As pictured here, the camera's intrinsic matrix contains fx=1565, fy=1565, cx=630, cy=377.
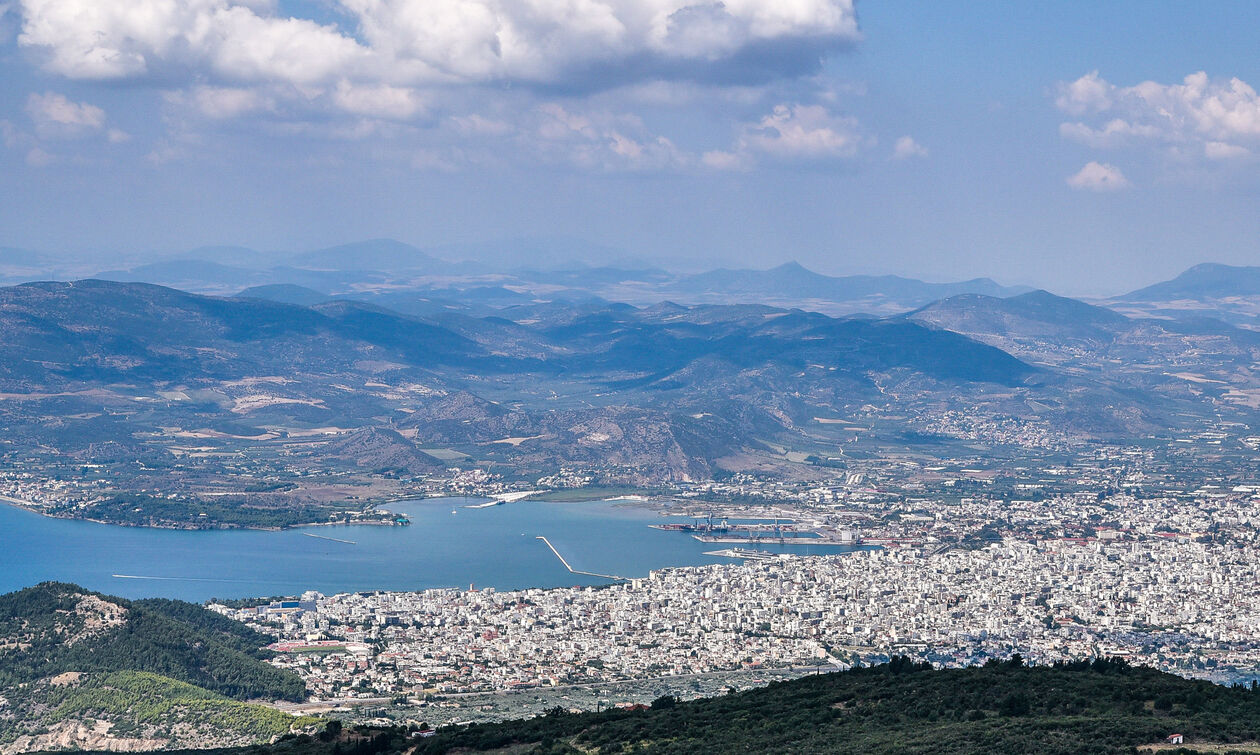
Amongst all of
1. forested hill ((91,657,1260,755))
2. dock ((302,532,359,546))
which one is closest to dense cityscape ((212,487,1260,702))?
forested hill ((91,657,1260,755))

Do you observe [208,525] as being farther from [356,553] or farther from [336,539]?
[356,553]

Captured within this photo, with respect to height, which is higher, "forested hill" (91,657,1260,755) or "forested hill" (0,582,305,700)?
"forested hill" (91,657,1260,755)

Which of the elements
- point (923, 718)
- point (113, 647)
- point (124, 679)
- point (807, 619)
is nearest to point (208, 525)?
point (113, 647)

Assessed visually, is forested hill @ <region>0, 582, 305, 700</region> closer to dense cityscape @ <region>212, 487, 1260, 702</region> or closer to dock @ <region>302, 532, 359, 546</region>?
dense cityscape @ <region>212, 487, 1260, 702</region>

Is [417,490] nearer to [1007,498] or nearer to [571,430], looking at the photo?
[571,430]

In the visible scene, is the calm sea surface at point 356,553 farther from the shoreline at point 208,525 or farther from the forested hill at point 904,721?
the forested hill at point 904,721
